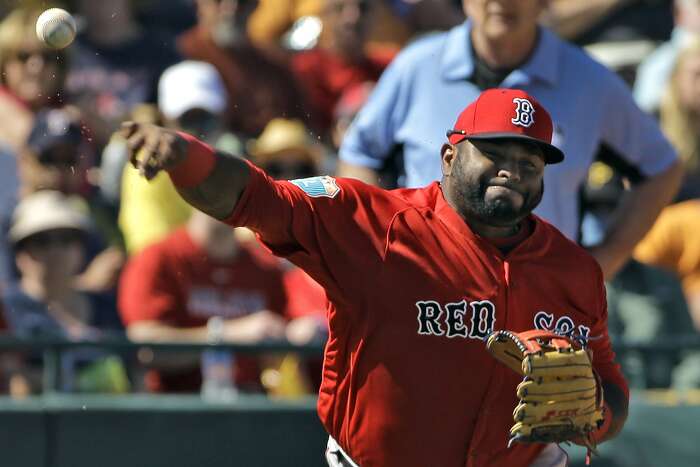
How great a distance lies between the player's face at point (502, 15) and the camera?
5520 mm

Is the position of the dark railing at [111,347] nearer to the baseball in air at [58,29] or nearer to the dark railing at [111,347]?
the dark railing at [111,347]

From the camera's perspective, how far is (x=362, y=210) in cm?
443

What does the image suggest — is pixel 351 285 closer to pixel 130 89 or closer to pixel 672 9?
pixel 130 89

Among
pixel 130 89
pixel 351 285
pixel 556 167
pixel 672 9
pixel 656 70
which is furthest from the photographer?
pixel 672 9

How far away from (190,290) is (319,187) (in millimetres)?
3201

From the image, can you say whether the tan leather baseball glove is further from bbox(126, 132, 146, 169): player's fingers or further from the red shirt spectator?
the red shirt spectator

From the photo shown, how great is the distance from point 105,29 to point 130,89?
399 millimetres

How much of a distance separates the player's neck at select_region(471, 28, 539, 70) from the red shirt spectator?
2.37 metres

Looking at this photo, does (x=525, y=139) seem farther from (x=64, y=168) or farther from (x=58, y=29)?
(x=64, y=168)

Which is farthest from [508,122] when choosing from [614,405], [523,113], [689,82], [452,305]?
[689,82]

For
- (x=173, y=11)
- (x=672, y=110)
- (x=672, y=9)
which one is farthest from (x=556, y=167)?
(x=672, y=9)

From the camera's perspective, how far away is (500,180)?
4324 mm

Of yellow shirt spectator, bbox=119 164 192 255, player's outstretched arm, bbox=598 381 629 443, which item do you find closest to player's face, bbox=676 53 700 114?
yellow shirt spectator, bbox=119 164 192 255

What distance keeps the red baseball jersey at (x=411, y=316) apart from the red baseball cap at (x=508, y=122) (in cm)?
28
